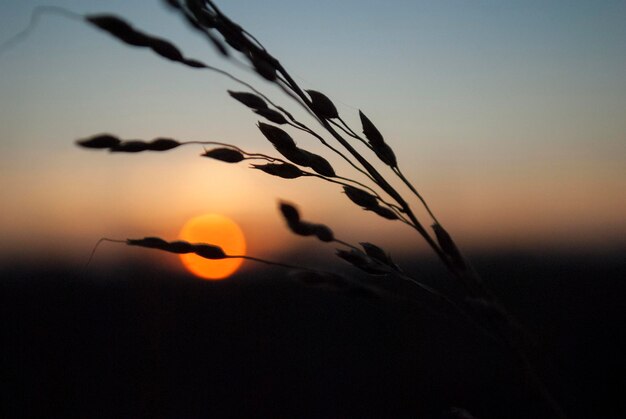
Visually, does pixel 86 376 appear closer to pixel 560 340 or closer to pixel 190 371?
pixel 190 371

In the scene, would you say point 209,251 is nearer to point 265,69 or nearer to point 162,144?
point 162,144

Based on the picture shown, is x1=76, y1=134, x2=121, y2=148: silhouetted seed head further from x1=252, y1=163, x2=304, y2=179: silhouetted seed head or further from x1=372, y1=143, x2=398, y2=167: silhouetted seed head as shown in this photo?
x1=372, y1=143, x2=398, y2=167: silhouetted seed head

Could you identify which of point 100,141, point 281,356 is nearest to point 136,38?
point 100,141

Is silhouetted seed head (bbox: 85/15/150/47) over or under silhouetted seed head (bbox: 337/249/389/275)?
over

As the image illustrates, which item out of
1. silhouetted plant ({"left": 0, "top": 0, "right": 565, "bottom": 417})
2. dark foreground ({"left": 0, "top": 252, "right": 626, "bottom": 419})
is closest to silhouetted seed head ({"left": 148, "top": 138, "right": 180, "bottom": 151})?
A: silhouetted plant ({"left": 0, "top": 0, "right": 565, "bottom": 417})

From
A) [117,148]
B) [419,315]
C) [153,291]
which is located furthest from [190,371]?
[117,148]

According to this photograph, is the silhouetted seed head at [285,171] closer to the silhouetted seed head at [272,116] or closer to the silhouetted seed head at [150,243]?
the silhouetted seed head at [272,116]
